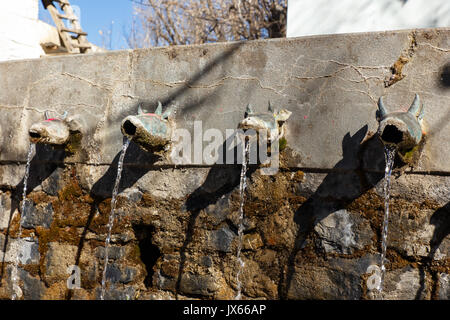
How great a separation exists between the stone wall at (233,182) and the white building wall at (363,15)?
1.56 m

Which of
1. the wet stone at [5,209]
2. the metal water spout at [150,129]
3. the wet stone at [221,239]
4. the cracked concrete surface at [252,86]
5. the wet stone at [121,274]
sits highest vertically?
the cracked concrete surface at [252,86]

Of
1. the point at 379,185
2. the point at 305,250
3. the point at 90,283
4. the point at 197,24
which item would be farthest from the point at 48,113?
the point at 197,24

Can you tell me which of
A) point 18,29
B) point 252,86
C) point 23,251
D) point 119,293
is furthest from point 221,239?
point 18,29

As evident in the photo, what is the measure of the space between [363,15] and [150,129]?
248cm

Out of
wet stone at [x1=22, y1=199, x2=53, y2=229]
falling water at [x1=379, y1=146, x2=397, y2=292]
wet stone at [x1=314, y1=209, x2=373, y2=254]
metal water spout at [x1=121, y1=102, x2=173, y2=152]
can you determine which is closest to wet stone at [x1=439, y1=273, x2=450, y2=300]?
falling water at [x1=379, y1=146, x2=397, y2=292]

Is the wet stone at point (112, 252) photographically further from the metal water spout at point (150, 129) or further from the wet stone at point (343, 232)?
the wet stone at point (343, 232)

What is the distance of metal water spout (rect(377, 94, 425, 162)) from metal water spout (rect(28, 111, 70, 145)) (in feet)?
6.11

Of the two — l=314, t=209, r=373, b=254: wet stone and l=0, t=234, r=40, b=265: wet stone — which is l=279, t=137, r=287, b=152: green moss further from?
l=0, t=234, r=40, b=265: wet stone

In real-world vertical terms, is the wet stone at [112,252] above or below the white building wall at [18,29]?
below

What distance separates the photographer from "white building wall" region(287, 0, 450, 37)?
12.4 ft

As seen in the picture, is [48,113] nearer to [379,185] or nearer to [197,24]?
[379,185]

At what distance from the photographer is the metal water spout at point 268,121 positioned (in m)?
2.42

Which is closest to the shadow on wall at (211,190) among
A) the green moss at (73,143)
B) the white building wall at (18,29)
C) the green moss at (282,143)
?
the green moss at (282,143)

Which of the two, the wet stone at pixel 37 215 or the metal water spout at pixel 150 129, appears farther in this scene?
the wet stone at pixel 37 215
